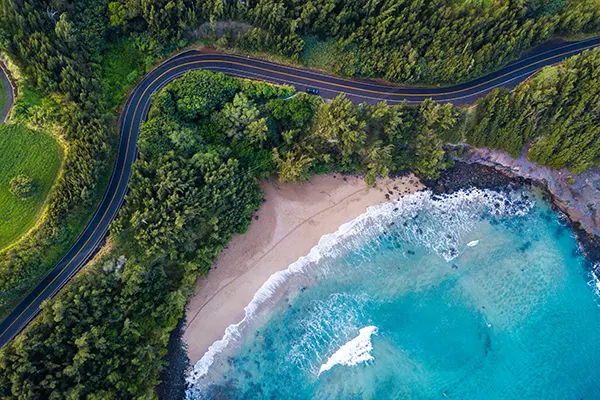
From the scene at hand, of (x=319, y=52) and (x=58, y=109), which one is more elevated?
(x=319, y=52)

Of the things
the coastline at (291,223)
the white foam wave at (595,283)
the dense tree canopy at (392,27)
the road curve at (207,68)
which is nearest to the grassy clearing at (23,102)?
the road curve at (207,68)

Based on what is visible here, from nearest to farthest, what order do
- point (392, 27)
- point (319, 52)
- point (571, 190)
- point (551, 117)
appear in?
point (392, 27)
point (551, 117)
point (319, 52)
point (571, 190)

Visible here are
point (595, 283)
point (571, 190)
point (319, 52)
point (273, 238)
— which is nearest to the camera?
point (273, 238)

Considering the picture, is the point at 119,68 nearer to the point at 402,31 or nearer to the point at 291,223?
the point at 291,223

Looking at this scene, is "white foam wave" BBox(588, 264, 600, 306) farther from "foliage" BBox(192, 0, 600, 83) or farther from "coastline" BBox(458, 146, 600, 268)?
"foliage" BBox(192, 0, 600, 83)

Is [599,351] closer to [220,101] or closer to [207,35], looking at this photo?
[220,101]

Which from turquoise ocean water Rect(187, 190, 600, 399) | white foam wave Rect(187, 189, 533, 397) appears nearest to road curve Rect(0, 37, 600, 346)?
white foam wave Rect(187, 189, 533, 397)

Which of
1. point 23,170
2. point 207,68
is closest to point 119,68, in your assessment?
point 207,68
